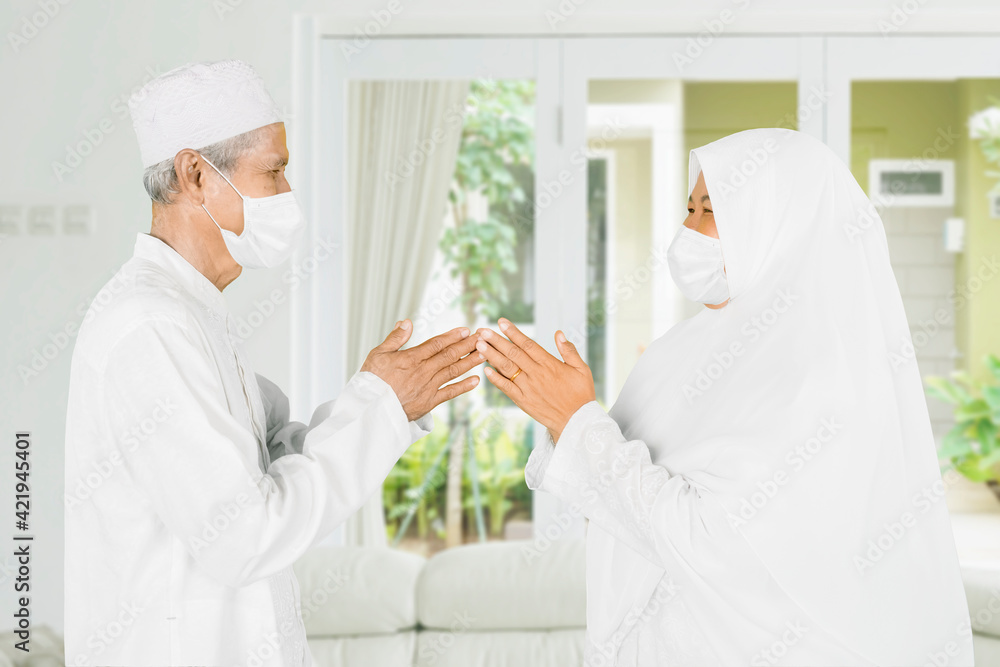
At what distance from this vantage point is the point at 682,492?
125 centimetres

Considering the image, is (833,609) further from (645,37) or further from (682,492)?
(645,37)

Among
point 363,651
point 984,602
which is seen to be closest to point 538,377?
point 363,651

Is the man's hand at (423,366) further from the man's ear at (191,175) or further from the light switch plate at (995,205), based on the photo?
the light switch plate at (995,205)

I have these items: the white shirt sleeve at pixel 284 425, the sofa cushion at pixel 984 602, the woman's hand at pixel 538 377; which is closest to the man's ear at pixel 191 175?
the white shirt sleeve at pixel 284 425

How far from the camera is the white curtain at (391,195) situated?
3.05 metres

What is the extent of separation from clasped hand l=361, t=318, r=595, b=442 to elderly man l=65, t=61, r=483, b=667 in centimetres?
2

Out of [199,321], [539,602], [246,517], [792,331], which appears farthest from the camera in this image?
[539,602]

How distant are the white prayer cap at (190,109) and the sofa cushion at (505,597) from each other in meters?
1.50

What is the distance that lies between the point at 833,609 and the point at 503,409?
1.99 meters

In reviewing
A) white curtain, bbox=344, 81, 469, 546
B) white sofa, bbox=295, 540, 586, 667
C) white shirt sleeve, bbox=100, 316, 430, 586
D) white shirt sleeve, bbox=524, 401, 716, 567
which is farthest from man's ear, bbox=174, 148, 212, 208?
white curtain, bbox=344, 81, 469, 546

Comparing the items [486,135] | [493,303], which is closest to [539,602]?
[493,303]

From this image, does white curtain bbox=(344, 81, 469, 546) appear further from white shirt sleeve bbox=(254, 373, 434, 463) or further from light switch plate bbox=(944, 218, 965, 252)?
light switch plate bbox=(944, 218, 965, 252)

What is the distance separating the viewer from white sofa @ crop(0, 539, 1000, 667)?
2.27 meters

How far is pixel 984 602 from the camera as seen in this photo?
7.04 ft
